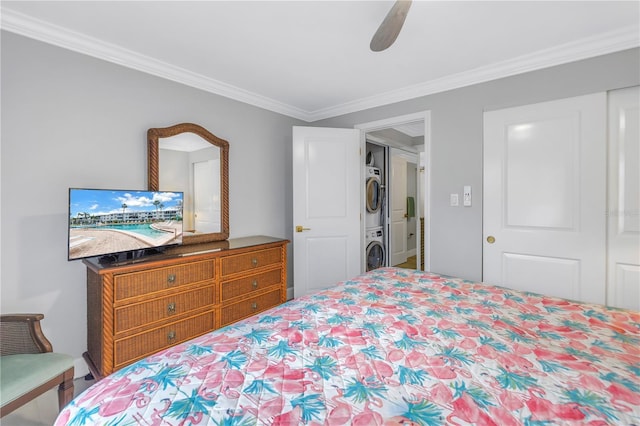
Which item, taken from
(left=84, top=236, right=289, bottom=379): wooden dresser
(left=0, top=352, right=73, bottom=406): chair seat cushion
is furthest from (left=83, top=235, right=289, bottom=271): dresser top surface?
(left=0, top=352, right=73, bottom=406): chair seat cushion

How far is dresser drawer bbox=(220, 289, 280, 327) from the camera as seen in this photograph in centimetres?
249

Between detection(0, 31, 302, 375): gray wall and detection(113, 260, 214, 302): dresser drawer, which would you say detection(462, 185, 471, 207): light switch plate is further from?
detection(0, 31, 302, 375): gray wall

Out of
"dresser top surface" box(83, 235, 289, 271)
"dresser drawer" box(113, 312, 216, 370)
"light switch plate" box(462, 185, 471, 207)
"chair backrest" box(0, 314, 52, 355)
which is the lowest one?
"dresser drawer" box(113, 312, 216, 370)

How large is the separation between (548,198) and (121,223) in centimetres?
329

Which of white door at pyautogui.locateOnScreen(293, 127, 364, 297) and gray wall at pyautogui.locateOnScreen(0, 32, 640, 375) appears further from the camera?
white door at pyautogui.locateOnScreen(293, 127, 364, 297)

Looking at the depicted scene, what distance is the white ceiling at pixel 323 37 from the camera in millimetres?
1812

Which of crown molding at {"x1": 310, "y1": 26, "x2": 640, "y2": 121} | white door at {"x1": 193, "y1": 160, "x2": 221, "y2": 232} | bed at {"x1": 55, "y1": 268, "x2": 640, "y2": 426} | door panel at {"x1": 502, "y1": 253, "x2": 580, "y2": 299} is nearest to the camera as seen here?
bed at {"x1": 55, "y1": 268, "x2": 640, "y2": 426}

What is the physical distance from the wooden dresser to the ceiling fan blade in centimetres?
187

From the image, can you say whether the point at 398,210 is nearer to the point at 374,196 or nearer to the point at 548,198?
the point at 374,196

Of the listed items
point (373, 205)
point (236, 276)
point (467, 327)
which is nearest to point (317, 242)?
point (236, 276)

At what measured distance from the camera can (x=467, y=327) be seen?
4.09 feet

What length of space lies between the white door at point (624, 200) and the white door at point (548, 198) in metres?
0.06

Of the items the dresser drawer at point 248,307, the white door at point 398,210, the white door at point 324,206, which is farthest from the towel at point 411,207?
the dresser drawer at point 248,307

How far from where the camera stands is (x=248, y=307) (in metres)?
2.65
